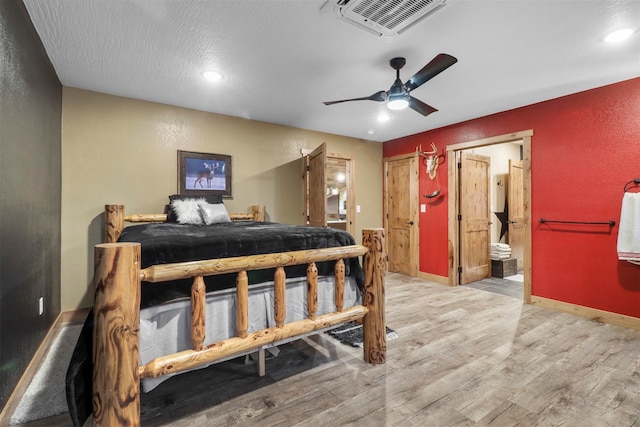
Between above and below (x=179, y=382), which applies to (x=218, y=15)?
above

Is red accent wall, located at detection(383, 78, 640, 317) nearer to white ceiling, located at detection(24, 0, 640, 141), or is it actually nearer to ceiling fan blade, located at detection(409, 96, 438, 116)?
white ceiling, located at detection(24, 0, 640, 141)

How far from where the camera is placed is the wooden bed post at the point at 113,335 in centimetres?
123

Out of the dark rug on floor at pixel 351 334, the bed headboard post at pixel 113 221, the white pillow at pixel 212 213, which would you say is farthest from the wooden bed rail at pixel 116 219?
the dark rug on floor at pixel 351 334

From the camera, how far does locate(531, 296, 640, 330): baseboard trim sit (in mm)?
2822

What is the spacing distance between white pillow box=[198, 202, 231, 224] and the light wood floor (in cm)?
158

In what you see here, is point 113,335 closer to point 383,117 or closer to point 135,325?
point 135,325

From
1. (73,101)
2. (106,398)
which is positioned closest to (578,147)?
(106,398)

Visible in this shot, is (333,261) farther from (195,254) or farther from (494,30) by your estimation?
(494,30)

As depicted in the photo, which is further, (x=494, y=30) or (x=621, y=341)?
(x=621, y=341)

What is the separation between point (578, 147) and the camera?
3.18 metres

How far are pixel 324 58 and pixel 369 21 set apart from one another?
0.61 meters

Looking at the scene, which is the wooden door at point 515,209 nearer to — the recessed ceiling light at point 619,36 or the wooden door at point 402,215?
the wooden door at point 402,215

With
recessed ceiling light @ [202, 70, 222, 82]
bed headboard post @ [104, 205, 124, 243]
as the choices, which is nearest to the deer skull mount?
recessed ceiling light @ [202, 70, 222, 82]

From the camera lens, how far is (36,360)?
6.92 feet
